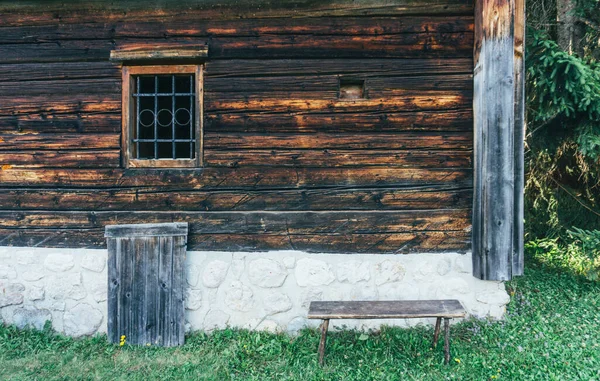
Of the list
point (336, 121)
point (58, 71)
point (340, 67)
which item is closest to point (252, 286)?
point (336, 121)

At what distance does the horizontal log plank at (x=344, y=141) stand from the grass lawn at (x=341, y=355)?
6.05 feet

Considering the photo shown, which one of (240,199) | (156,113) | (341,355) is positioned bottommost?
(341,355)

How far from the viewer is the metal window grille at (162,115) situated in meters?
4.23

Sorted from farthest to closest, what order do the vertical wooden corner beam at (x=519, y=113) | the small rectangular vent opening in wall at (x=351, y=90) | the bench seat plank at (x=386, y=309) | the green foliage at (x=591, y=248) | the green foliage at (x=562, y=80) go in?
the green foliage at (x=591, y=248) < the green foliage at (x=562, y=80) < the small rectangular vent opening in wall at (x=351, y=90) < the vertical wooden corner beam at (x=519, y=113) < the bench seat plank at (x=386, y=309)

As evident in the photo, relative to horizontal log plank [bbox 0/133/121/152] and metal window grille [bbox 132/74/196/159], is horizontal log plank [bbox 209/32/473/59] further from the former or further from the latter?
horizontal log plank [bbox 0/133/121/152]

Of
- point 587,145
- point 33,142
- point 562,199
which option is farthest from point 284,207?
point 562,199

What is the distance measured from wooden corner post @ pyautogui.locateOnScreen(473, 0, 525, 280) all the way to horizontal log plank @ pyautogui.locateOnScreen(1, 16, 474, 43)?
0.37 m

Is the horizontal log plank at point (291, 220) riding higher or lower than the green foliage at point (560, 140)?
lower

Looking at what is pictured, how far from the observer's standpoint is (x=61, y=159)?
433 cm

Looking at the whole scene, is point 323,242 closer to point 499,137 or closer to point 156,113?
point 499,137

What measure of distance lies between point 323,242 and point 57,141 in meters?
3.02

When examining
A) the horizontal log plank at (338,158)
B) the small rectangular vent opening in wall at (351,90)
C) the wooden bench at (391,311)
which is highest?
the small rectangular vent opening in wall at (351,90)

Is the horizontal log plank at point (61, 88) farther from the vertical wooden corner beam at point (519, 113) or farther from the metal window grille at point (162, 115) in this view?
the vertical wooden corner beam at point (519, 113)

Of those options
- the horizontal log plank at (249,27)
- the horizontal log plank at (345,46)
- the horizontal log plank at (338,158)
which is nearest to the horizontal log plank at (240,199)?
the horizontal log plank at (338,158)
